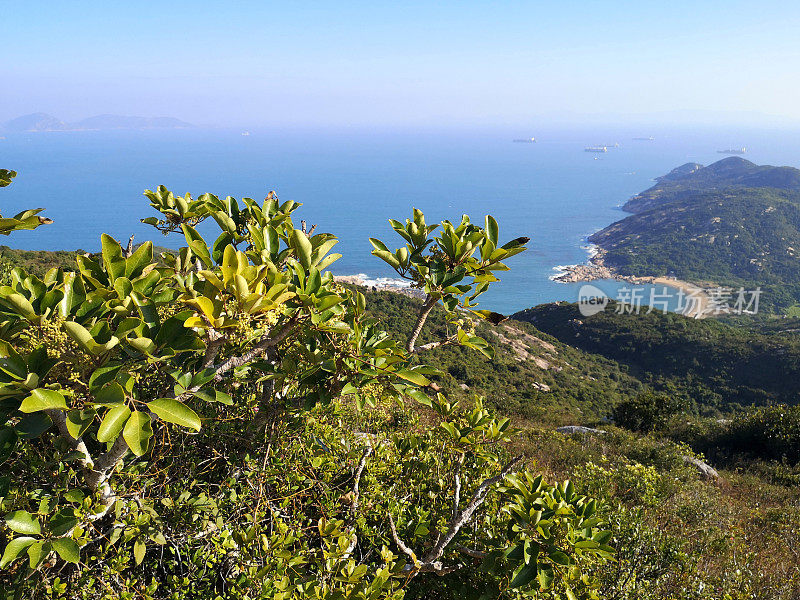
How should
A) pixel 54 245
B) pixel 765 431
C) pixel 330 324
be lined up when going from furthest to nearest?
1. pixel 54 245
2. pixel 765 431
3. pixel 330 324

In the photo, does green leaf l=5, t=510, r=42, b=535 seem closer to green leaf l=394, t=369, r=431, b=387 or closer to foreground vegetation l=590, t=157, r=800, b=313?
green leaf l=394, t=369, r=431, b=387

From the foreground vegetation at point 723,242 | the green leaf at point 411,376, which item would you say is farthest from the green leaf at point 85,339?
the foreground vegetation at point 723,242

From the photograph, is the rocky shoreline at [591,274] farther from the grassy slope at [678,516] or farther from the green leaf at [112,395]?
the green leaf at [112,395]

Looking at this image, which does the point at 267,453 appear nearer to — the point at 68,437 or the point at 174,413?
the point at 68,437

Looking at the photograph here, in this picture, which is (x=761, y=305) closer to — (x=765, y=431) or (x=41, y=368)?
(x=765, y=431)

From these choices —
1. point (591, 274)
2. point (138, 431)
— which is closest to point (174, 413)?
point (138, 431)

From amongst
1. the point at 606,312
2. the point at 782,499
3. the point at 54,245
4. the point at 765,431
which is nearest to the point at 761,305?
the point at 606,312

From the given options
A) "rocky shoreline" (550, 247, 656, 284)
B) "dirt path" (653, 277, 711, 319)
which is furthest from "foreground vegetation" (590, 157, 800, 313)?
"dirt path" (653, 277, 711, 319)
